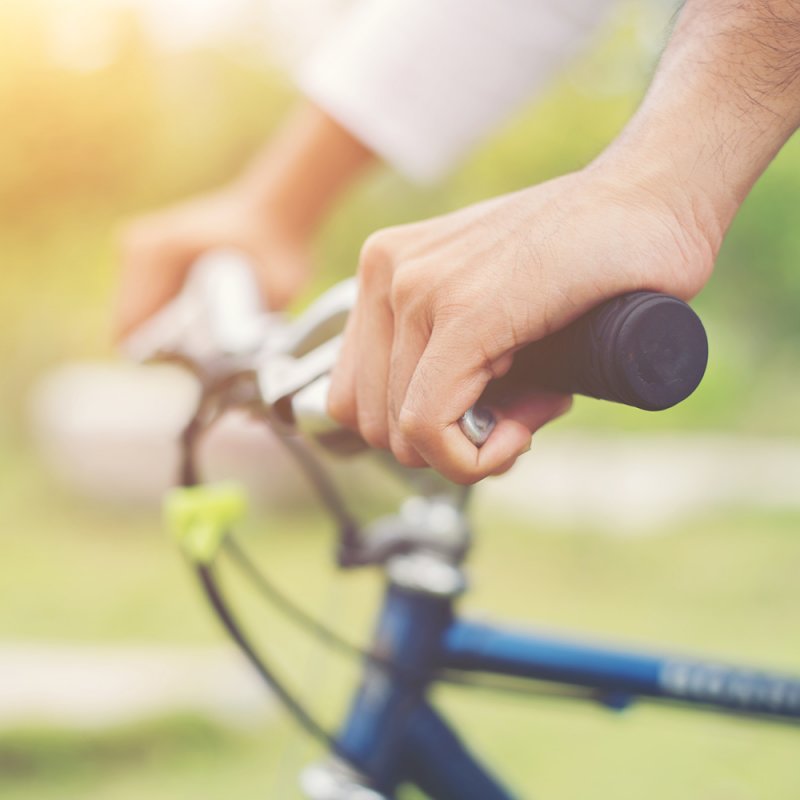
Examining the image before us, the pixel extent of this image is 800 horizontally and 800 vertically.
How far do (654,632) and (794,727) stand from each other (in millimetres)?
2364

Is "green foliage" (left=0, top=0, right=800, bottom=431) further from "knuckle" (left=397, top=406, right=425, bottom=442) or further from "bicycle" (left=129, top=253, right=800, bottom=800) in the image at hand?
"knuckle" (left=397, top=406, right=425, bottom=442)

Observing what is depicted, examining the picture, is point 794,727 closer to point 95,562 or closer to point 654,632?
point 654,632

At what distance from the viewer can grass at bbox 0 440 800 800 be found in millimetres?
2389

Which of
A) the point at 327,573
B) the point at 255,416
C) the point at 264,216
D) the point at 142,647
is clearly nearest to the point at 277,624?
the point at 142,647

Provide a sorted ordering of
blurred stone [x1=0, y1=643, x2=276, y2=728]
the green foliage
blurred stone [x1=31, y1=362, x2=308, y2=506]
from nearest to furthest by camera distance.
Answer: blurred stone [x1=0, y1=643, x2=276, y2=728] < blurred stone [x1=31, y1=362, x2=308, y2=506] < the green foliage

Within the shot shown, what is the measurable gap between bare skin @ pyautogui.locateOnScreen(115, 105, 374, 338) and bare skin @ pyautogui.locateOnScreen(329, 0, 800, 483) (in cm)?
57

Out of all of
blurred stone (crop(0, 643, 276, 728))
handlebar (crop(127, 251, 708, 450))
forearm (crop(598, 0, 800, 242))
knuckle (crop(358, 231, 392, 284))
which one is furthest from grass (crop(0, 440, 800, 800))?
forearm (crop(598, 0, 800, 242))

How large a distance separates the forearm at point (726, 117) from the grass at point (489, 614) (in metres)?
0.56

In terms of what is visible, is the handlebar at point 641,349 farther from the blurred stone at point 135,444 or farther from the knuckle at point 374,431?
the blurred stone at point 135,444

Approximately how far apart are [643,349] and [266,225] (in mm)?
719

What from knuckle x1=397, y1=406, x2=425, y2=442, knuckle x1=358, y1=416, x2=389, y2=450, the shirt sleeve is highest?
the shirt sleeve

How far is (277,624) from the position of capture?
3236 millimetres

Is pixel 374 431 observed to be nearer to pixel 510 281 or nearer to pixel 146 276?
pixel 510 281

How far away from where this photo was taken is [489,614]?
5.31 ft
